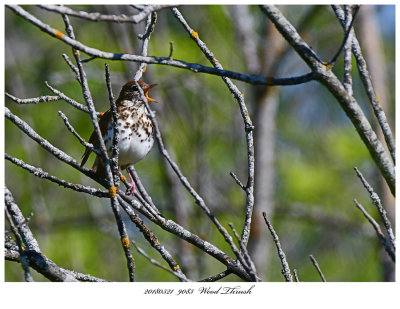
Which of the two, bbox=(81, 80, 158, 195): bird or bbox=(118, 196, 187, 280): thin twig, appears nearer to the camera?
bbox=(118, 196, 187, 280): thin twig

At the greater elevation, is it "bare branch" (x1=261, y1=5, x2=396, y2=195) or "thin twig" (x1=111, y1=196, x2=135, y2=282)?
"bare branch" (x1=261, y1=5, x2=396, y2=195)

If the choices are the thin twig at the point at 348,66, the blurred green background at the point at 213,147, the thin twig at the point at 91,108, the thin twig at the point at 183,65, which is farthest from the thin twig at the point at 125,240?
the blurred green background at the point at 213,147

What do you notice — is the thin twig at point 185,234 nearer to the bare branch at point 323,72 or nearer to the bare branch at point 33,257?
the bare branch at point 33,257

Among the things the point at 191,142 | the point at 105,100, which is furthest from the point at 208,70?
the point at 105,100

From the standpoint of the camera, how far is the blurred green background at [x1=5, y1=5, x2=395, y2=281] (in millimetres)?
7855

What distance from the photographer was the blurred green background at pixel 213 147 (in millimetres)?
7855

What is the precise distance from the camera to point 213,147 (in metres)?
9.66

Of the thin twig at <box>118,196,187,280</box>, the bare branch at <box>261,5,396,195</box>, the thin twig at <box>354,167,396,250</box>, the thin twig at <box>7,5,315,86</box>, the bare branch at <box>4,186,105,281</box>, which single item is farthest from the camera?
the thin twig at <box>118,196,187,280</box>

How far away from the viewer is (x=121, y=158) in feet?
13.9

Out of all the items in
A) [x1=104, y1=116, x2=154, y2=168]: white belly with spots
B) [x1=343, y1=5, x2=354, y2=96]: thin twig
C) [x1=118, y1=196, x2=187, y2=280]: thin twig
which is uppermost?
[x1=104, y1=116, x2=154, y2=168]: white belly with spots

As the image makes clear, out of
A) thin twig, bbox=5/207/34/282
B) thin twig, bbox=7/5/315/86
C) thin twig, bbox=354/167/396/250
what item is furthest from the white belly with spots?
thin twig, bbox=354/167/396/250

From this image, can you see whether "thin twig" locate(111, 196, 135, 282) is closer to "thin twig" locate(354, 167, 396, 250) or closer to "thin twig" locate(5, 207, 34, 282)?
"thin twig" locate(5, 207, 34, 282)

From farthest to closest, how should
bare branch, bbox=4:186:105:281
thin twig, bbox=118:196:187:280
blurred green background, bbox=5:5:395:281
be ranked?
blurred green background, bbox=5:5:395:281 → thin twig, bbox=118:196:187:280 → bare branch, bbox=4:186:105:281

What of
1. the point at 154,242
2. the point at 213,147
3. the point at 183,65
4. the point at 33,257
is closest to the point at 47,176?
the point at 33,257
